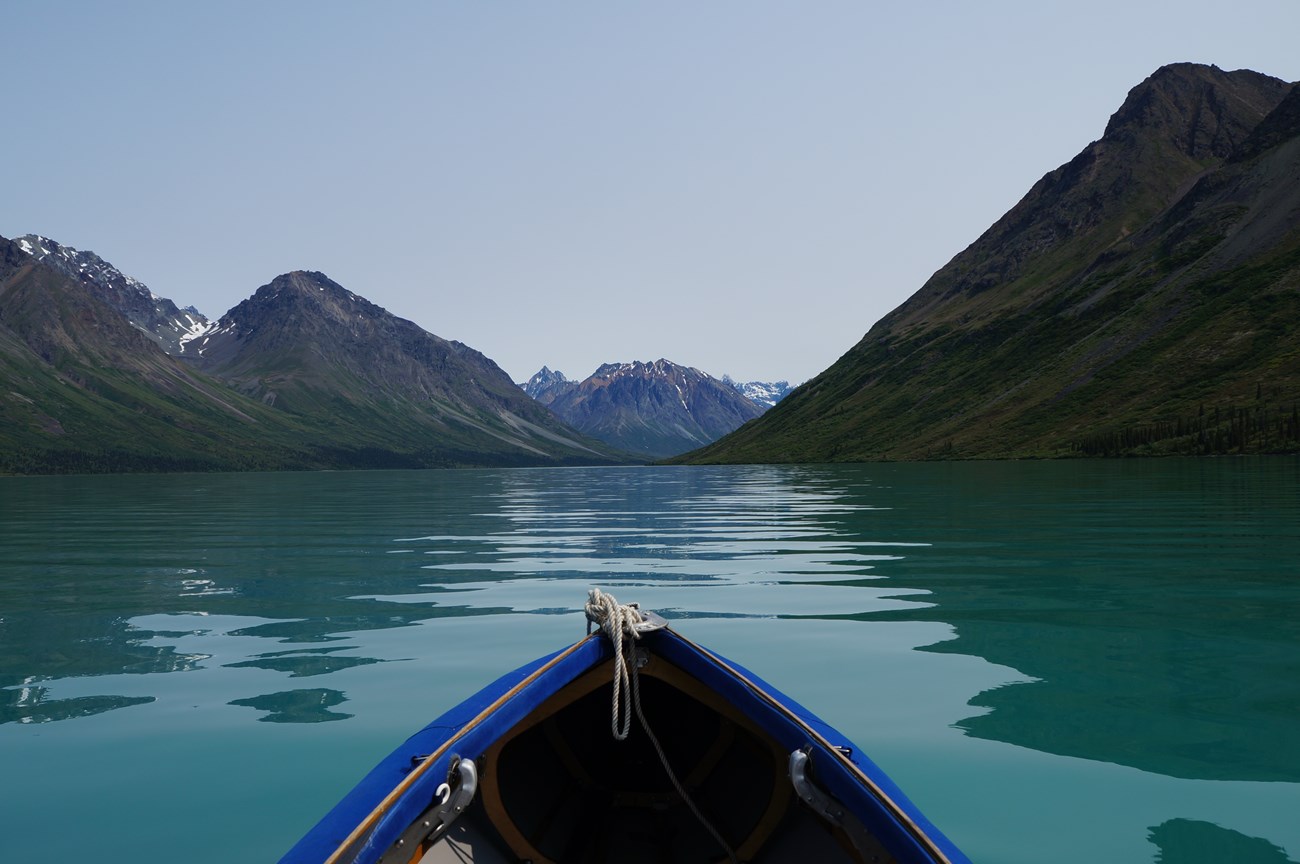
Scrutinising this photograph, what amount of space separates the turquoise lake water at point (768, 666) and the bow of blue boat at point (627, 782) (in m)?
2.12

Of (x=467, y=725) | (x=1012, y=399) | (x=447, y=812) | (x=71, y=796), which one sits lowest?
(x=71, y=796)

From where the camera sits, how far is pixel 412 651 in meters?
16.2

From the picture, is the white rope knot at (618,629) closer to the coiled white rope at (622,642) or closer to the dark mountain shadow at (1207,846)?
the coiled white rope at (622,642)

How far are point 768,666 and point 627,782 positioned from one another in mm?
5752

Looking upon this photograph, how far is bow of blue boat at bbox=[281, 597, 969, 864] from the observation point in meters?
5.95

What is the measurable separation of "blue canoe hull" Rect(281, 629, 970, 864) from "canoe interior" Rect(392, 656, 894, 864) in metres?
0.19

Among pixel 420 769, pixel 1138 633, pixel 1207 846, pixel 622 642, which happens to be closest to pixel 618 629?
pixel 622 642

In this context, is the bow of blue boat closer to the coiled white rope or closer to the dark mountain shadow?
the coiled white rope

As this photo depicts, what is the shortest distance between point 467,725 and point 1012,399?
20777 cm

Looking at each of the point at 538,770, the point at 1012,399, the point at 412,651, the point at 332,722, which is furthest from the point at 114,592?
the point at 1012,399

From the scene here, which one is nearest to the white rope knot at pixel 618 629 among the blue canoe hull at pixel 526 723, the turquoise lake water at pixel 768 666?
the blue canoe hull at pixel 526 723

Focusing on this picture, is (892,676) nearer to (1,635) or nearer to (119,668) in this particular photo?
(119,668)

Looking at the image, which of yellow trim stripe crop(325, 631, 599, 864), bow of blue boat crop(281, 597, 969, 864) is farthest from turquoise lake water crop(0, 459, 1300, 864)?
yellow trim stripe crop(325, 631, 599, 864)

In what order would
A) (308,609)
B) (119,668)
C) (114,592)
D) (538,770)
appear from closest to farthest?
1. (538,770)
2. (119,668)
3. (308,609)
4. (114,592)
